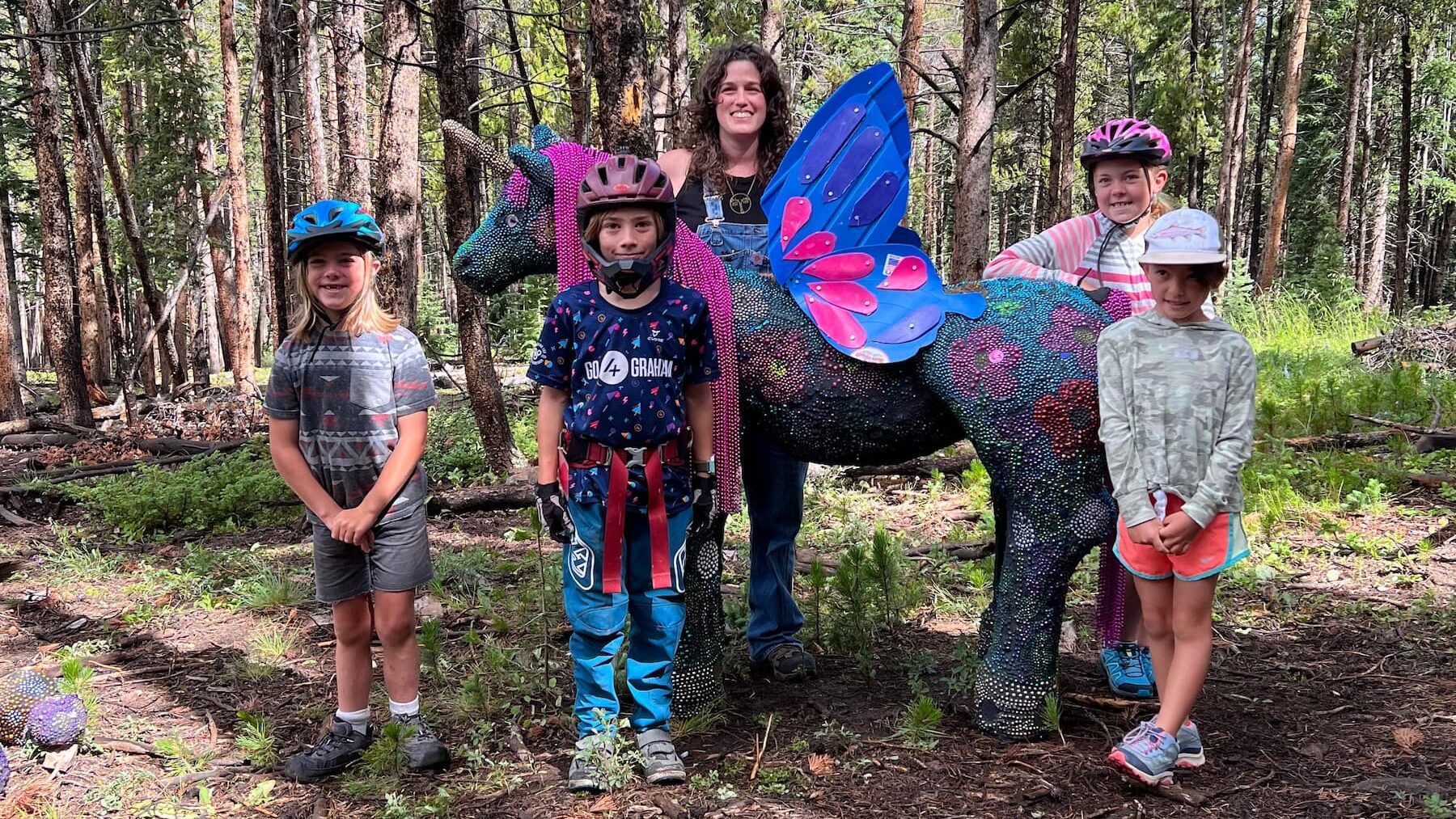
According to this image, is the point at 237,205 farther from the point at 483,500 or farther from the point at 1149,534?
the point at 1149,534

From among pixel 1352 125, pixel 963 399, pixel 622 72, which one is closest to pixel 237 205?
pixel 622 72

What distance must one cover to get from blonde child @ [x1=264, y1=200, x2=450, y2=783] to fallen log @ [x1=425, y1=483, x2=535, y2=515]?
3.49 meters

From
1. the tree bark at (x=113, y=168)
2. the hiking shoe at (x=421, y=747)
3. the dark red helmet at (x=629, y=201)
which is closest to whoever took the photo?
the dark red helmet at (x=629, y=201)

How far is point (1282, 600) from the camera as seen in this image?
4586 millimetres

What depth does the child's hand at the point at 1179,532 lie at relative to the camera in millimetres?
2721

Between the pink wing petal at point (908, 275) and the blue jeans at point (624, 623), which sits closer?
the blue jeans at point (624, 623)

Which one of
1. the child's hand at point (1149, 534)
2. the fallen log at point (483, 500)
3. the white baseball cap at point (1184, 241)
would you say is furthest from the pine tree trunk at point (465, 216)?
the child's hand at point (1149, 534)

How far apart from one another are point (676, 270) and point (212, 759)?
7.83ft

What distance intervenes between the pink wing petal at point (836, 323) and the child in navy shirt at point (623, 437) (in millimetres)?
461

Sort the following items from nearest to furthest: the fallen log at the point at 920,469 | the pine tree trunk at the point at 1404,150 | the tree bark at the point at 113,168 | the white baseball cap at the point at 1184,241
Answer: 1. the white baseball cap at the point at 1184,241
2. the fallen log at the point at 920,469
3. the tree bark at the point at 113,168
4. the pine tree trunk at the point at 1404,150

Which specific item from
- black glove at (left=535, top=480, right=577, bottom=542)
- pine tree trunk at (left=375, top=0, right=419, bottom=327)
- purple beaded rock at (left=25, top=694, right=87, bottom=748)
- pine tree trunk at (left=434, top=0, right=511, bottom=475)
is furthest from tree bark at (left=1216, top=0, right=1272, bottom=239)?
purple beaded rock at (left=25, top=694, right=87, bottom=748)

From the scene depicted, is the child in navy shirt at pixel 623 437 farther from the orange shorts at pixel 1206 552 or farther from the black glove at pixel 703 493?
the orange shorts at pixel 1206 552

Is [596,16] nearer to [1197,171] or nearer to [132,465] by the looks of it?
[132,465]

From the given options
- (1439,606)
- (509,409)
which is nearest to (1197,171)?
(509,409)
